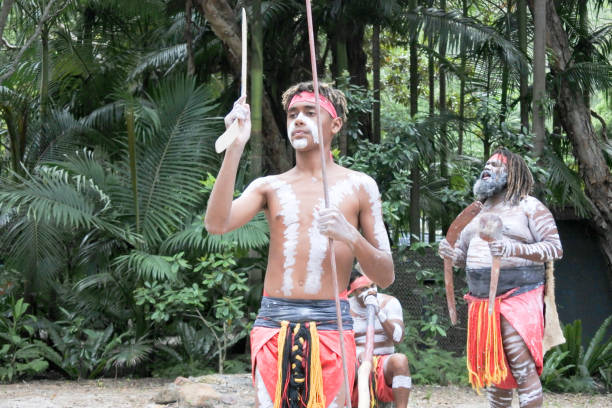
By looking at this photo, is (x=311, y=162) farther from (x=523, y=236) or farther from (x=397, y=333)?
(x=397, y=333)

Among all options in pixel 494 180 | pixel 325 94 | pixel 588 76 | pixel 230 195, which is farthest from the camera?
pixel 588 76

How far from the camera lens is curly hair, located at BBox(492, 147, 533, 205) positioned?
4.61 metres

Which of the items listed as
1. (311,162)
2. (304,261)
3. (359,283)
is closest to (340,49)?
(359,283)

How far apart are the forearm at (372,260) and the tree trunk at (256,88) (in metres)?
5.51

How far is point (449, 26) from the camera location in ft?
28.6

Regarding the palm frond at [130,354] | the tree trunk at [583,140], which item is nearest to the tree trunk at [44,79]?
the palm frond at [130,354]

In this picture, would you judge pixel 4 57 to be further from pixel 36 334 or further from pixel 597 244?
pixel 597 244

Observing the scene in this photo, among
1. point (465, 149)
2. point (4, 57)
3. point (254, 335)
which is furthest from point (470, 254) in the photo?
point (465, 149)

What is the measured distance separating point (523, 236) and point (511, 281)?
0.26 m

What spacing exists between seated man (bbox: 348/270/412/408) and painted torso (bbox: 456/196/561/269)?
0.67 meters

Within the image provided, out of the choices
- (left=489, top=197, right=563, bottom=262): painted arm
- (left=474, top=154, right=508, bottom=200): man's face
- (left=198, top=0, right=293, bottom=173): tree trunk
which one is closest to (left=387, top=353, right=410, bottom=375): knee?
(left=489, top=197, right=563, bottom=262): painted arm

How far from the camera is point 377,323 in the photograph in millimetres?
5129

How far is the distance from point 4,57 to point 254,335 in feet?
30.0

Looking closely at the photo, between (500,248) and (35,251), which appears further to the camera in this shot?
(35,251)
